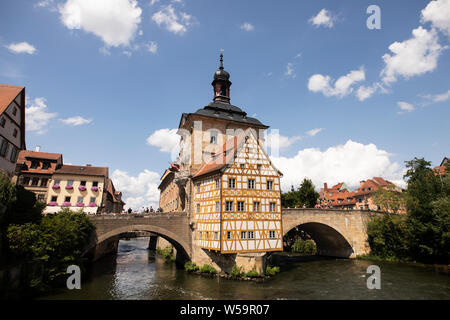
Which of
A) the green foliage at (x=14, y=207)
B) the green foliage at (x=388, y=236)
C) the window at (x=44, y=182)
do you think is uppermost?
the window at (x=44, y=182)

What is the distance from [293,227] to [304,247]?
14.3m

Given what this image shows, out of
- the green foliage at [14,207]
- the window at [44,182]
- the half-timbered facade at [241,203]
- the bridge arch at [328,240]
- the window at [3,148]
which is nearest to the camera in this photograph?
the green foliage at [14,207]

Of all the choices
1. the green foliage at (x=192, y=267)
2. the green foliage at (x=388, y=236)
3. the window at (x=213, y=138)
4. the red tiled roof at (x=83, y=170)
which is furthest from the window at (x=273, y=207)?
the red tiled roof at (x=83, y=170)

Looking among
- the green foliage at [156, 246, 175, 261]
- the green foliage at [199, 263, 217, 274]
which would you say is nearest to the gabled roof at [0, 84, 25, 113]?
the green foliage at [199, 263, 217, 274]

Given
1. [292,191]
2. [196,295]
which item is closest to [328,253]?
[292,191]

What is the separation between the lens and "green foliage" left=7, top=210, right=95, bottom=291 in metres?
14.4

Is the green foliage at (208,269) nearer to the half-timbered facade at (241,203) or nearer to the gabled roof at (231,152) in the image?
the half-timbered facade at (241,203)

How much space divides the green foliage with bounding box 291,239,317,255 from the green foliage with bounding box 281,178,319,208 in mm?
5994

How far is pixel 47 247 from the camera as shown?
51.1 feet

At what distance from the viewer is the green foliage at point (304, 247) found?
130ft

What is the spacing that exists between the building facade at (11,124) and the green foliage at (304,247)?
38.4m

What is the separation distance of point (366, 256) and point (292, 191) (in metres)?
18.6

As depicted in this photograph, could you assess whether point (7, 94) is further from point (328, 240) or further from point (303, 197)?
point (303, 197)
